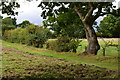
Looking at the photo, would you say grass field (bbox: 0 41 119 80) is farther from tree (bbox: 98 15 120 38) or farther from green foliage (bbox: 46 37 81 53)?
tree (bbox: 98 15 120 38)

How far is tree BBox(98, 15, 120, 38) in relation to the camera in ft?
149

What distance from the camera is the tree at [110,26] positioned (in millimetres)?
45291

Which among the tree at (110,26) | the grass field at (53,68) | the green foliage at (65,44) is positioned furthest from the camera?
the tree at (110,26)

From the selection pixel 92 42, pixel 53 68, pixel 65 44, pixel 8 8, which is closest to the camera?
pixel 8 8

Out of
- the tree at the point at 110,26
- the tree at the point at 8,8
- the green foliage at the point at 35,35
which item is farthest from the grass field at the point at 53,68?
the tree at the point at 110,26

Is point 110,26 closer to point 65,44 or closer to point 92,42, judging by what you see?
point 65,44

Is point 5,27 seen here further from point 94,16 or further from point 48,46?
point 94,16

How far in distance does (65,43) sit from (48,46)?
11.4 feet

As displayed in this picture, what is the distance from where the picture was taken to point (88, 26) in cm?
1742

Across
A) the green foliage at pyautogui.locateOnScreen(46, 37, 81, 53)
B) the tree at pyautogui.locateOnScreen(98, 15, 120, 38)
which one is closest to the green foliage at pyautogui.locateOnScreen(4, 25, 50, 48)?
the green foliage at pyautogui.locateOnScreen(46, 37, 81, 53)

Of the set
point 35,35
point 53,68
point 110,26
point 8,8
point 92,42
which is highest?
point 110,26

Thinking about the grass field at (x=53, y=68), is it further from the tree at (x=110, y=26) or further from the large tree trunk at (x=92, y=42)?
the tree at (x=110, y=26)

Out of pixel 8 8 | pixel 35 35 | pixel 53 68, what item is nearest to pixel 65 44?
pixel 35 35

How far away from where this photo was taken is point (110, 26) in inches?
1954
